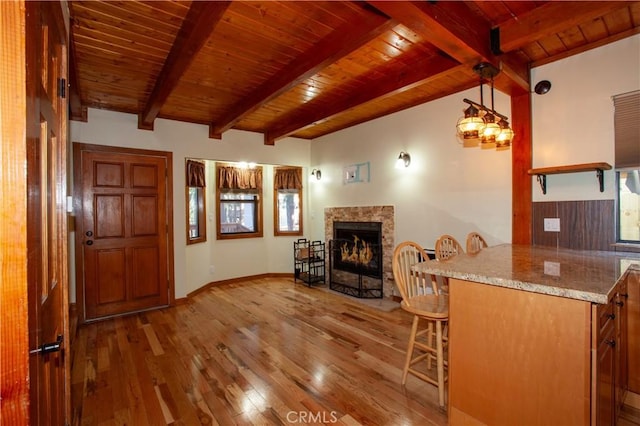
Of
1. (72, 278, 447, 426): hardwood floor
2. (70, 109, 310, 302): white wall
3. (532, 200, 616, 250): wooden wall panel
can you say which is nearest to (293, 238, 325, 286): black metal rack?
(70, 109, 310, 302): white wall

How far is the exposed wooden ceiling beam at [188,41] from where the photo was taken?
1.91 meters

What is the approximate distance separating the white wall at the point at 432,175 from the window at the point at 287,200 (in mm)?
1090

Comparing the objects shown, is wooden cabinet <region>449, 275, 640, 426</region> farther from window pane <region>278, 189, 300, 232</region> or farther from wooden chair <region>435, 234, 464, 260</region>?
window pane <region>278, 189, 300, 232</region>

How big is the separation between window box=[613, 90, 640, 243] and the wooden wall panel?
0.07m

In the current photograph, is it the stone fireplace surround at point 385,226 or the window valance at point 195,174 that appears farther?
the window valance at point 195,174

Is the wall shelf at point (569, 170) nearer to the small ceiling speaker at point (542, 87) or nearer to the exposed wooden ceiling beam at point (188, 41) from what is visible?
the small ceiling speaker at point (542, 87)

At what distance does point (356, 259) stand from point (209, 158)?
9.37 feet

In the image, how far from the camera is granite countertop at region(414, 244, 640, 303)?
1284 mm

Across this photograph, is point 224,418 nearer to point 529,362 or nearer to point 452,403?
point 452,403

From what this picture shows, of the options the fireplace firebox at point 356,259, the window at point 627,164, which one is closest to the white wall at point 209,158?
the fireplace firebox at point 356,259

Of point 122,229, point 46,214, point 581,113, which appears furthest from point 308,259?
point 46,214

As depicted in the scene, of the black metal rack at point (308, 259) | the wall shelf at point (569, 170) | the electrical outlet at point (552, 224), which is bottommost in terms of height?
the black metal rack at point (308, 259)

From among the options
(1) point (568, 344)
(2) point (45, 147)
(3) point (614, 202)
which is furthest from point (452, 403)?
(2) point (45, 147)

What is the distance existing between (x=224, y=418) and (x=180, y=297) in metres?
2.78
